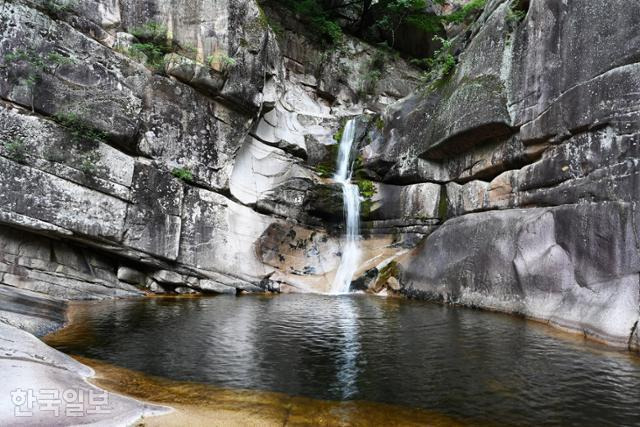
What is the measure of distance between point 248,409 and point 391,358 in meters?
2.91

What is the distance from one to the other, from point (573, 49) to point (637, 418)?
911cm

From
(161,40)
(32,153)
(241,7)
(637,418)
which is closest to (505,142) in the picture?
(637,418)

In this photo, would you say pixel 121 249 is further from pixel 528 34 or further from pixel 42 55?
pixel 528 34

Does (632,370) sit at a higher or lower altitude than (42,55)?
lower

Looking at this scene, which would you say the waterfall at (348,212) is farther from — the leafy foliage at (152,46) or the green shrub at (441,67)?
the leafy foliage at (152,46)

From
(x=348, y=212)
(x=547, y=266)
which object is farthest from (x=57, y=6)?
(x=547, y=266)

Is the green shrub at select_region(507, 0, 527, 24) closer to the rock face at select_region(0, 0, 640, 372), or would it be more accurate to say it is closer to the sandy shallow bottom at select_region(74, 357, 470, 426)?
the rock face at select_region(0, 0, 640, 372)

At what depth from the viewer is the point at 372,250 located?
16969 mm

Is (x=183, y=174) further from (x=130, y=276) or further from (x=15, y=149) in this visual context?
(x=15, y=149)

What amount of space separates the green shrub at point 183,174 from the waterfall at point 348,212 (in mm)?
6559

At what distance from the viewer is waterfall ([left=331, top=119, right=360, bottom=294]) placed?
16312 millimetres

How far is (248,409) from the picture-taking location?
446 cm

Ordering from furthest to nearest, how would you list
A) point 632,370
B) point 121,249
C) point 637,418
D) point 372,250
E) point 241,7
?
point 372,250 < point 241,7 < point 121,249 < point 632,370 < point 637,418

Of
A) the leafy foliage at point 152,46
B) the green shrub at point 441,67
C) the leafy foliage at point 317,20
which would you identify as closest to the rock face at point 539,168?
the green shrub at point 441,67
